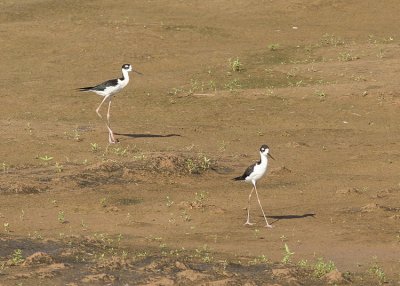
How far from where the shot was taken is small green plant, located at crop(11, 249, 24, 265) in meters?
11.8

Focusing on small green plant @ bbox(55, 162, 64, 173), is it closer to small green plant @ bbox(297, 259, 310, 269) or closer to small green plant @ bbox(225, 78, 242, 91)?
small green plant @ bbox(297, 259, 310, 269)

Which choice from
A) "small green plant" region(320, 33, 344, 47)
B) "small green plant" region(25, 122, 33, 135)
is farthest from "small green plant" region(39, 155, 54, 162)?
"small green plant" region(320, 33, 344, 47)

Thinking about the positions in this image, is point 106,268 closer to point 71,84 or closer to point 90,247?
point 90,247

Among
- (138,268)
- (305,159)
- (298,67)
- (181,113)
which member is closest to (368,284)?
(138,268)

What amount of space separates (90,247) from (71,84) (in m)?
13.5

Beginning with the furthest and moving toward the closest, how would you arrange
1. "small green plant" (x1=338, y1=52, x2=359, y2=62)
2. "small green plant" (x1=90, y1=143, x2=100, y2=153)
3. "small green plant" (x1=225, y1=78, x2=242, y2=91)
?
"small green plant" (x1=338, y1=52, x2=359, y2=62) → "small green plant" (x1=225, y1=78, x2=242, y2=91) → "small green plant" (x1=90, y1=143, x2=100, y2=153)

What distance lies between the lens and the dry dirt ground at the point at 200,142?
12578 millimetres

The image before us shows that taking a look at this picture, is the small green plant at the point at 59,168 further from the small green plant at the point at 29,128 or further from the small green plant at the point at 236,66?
the small green plant at the point at 236,66

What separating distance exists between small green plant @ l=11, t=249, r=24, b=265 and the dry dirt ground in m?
0.03

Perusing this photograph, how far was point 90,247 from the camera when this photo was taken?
12812 millimetres

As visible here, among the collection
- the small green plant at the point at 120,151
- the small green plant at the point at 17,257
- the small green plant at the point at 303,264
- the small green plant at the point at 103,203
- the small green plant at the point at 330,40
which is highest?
the small green plant at the point at 17,257

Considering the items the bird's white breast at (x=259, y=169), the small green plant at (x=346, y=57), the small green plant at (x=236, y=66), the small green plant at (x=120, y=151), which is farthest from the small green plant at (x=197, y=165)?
the small green plant at (x=346, y=57)

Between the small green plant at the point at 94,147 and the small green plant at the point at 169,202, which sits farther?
the small green plant at the point at 94,147

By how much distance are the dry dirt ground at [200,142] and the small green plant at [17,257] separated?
0.09ft
